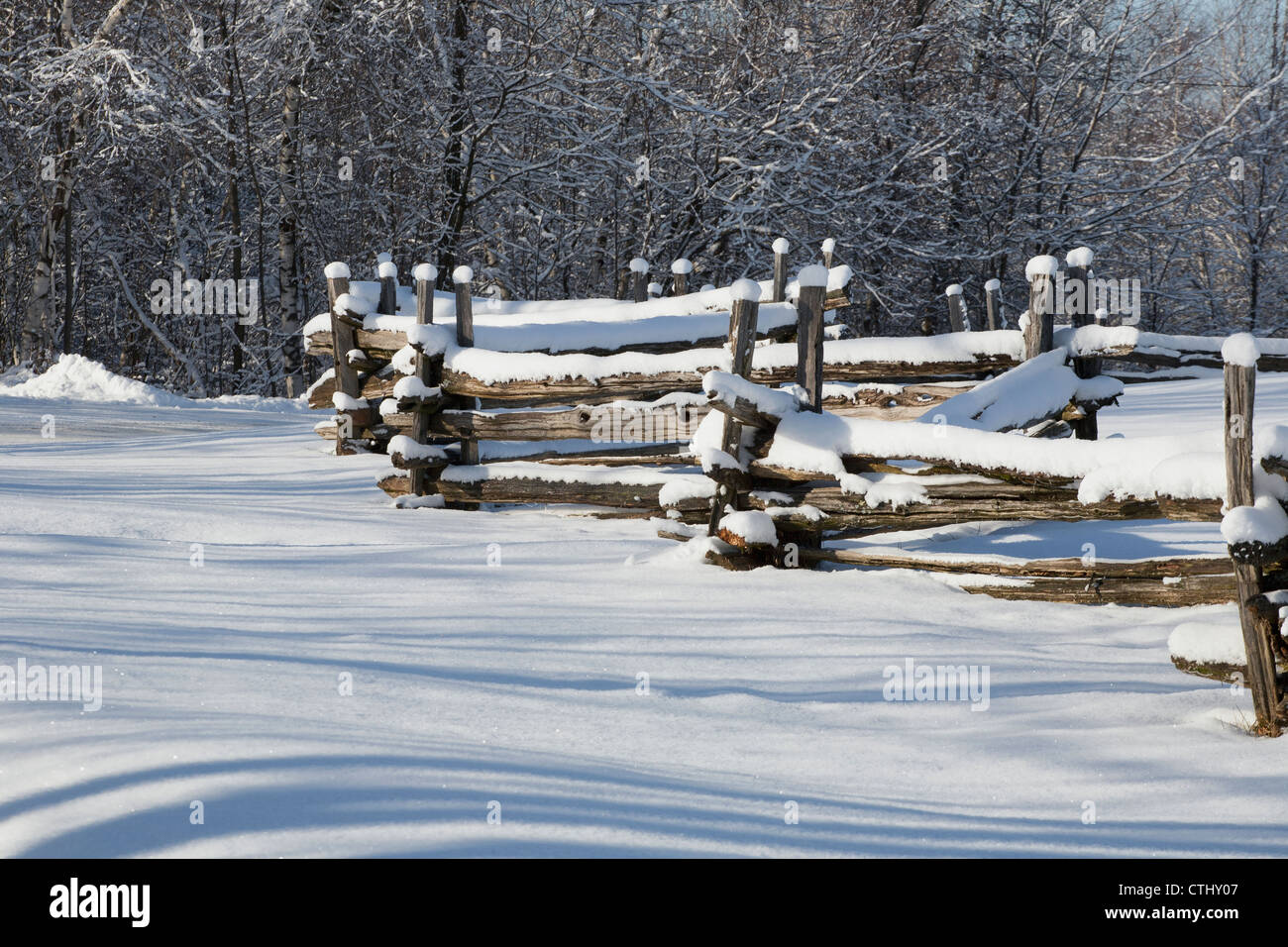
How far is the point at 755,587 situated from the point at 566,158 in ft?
44.0

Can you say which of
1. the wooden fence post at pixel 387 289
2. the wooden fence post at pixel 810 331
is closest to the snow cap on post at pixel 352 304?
the wooden fence post at pixel 387 289

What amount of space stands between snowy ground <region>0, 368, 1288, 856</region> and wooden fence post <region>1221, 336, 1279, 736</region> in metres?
0.19

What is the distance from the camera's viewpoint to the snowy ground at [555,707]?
2.87 meters

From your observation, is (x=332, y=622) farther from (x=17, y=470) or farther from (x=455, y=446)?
(x=17, y=470)

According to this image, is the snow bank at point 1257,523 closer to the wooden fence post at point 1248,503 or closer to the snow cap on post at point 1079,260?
the wooden fence post at point 1248,503

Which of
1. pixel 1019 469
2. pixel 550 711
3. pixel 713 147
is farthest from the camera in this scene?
pixel 713 147

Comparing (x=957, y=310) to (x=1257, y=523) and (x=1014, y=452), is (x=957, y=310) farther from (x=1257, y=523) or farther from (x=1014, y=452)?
(x=1257, y=523)

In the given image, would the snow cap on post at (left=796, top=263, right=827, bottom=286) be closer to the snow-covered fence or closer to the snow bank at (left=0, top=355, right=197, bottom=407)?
the snow-covered fence

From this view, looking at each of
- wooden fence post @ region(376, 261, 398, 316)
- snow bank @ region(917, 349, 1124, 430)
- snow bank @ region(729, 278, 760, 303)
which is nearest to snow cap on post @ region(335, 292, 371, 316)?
wooden fence post @ region(376, 261, 398, 316)

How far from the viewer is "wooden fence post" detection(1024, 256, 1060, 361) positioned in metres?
6.92

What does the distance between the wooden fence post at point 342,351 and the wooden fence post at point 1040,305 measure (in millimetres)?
5665

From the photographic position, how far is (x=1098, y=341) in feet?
24.2

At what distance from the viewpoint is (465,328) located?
8.38 metres
